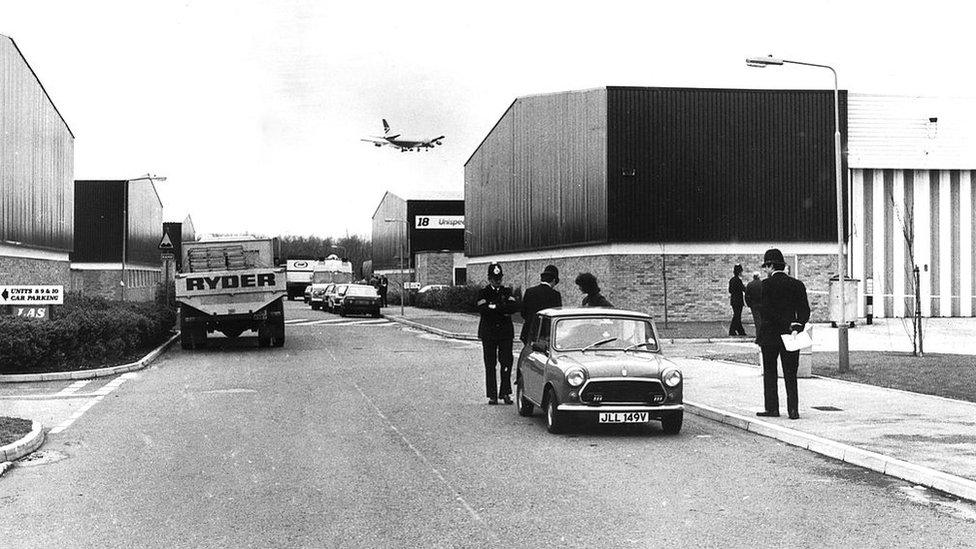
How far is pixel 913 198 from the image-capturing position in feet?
129

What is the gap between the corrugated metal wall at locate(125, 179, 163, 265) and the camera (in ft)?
242

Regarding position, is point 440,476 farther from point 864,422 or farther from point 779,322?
point 864,422

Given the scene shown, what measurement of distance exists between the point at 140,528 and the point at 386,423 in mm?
5274

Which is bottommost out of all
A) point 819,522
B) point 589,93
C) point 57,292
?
point 819,522

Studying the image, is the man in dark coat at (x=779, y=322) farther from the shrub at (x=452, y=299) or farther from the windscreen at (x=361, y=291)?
the windscreen at (x=361, y=291)

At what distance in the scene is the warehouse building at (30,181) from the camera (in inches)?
1489

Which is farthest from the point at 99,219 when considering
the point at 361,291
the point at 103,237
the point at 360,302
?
the point at 360,302

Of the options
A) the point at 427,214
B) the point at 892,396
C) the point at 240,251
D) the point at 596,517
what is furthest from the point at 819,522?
the point at 427,214

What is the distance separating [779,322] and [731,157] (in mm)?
26858

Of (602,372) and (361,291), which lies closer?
(602,372)

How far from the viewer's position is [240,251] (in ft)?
91.2

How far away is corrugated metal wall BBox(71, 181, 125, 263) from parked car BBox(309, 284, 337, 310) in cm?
1519

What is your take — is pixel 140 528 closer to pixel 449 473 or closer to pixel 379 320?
pixel 449 473

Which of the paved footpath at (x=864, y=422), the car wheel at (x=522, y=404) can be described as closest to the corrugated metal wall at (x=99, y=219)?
the paved footpath at (x=864, y=422)
